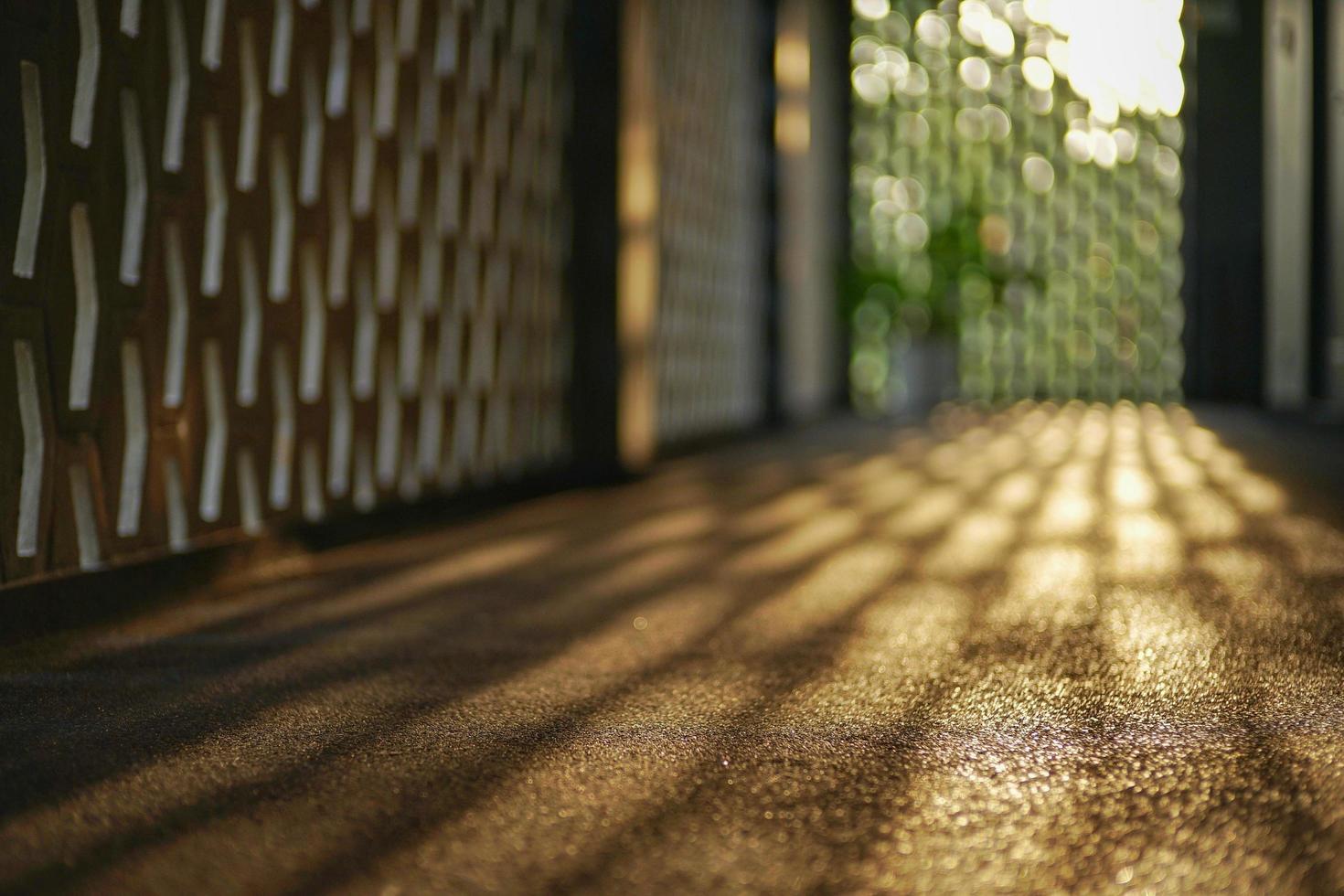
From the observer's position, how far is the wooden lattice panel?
4.09 ft

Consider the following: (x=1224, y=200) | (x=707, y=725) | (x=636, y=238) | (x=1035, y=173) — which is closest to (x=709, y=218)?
(x=636, y=238)

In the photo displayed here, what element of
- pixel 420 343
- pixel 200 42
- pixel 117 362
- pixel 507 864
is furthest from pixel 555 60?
pixel 507 864

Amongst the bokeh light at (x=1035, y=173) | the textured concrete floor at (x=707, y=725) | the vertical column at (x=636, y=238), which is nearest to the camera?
the textured concrete floor at (x=707, y=725)

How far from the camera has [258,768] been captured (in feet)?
2.66

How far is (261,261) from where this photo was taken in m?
1.68

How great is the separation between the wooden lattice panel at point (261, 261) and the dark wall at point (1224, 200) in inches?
170

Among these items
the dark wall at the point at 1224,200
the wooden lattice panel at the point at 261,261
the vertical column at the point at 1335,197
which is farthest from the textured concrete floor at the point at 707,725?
the dark wall at the point at 1224,200

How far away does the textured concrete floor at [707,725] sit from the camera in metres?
0.65

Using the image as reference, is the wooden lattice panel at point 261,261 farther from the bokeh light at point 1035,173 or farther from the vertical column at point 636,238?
the bokeh light at point 1035,173

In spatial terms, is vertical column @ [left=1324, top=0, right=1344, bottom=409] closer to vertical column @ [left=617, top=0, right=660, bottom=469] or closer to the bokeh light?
the bokeh light

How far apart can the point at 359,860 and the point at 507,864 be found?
0.08 meters

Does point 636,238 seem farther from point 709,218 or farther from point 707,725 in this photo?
point 707,725

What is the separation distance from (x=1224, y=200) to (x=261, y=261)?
563 centimetres

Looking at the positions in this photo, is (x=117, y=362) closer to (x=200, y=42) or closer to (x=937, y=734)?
(x=200, y=42)
